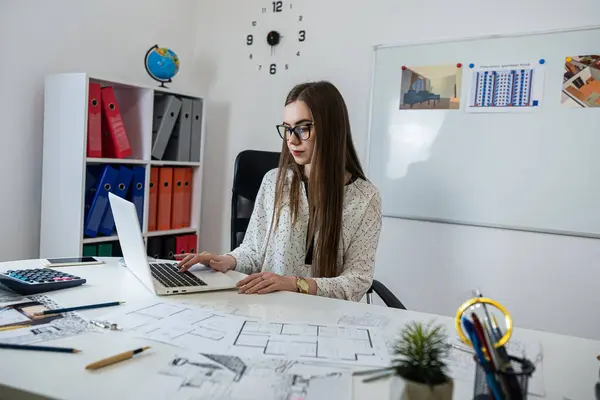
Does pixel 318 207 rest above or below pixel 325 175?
below

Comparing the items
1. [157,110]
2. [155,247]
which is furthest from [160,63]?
[155,247]

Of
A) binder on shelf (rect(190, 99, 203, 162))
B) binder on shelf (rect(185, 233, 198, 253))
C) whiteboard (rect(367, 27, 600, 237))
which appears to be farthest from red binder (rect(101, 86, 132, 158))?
whiteboard (rect(367, 27, 600, 237))

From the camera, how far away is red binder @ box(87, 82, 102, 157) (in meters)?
2.46

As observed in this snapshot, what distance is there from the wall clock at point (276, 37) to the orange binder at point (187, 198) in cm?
77

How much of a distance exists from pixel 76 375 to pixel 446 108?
7.31 feet

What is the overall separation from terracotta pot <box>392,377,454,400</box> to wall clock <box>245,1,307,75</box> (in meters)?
2.67

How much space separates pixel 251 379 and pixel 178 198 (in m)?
2.34

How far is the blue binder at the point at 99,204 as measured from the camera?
2.52 meters

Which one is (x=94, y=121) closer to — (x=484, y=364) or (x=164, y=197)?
(x=164, y=197)

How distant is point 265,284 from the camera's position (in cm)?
136

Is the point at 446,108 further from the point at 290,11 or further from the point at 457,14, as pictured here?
the point at 290,11

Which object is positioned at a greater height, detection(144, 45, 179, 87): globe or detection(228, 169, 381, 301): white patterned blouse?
detection(144, 45, 179, 87): globe

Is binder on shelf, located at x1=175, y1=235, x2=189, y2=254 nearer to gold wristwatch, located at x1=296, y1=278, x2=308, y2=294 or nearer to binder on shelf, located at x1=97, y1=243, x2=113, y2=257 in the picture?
binder on shelf, located at x1=97, y1=243, x2=113, y2=257

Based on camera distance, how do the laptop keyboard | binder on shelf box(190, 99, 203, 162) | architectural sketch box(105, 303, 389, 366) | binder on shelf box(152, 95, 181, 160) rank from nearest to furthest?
architectural sketch box(105, 303, 389, 366), the laptop keyboard, binder on shelf box(152, 95, 181, 160), binder on shelf box(190, 99, 203, 162)
